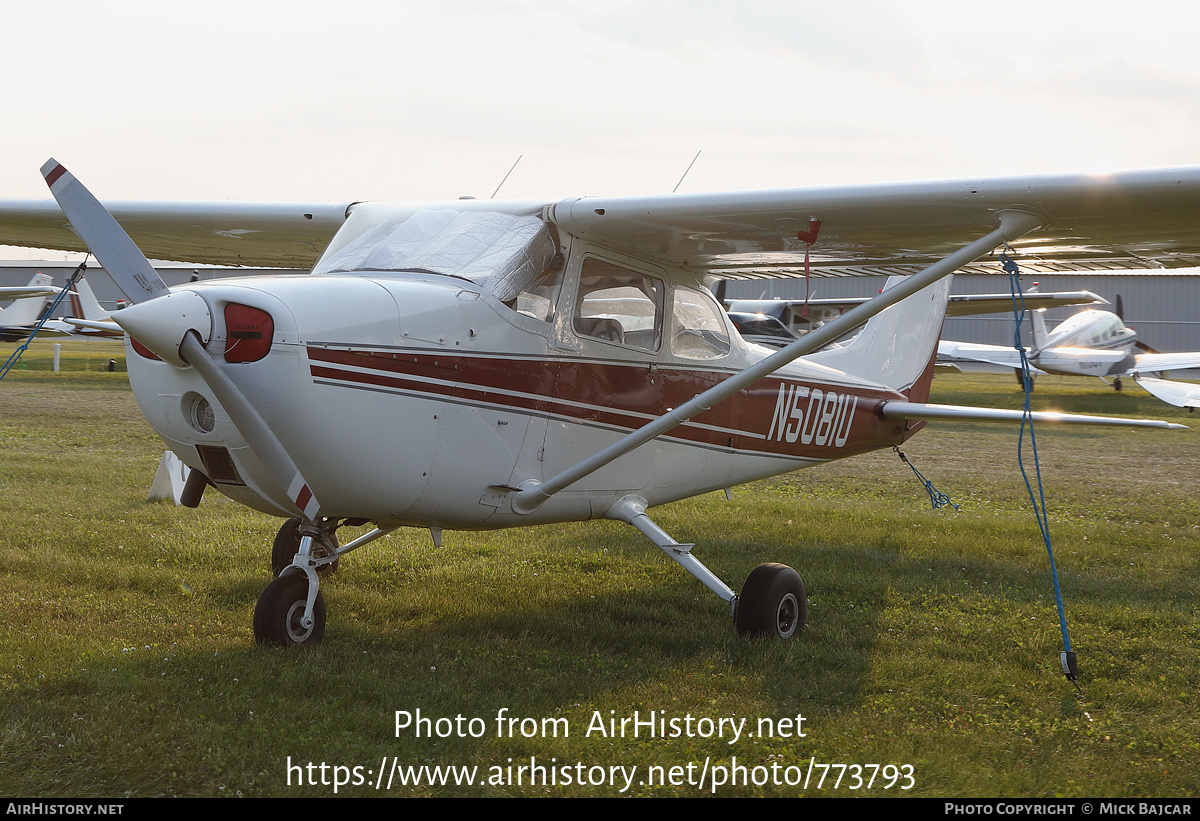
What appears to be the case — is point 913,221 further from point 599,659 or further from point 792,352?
point 599,659

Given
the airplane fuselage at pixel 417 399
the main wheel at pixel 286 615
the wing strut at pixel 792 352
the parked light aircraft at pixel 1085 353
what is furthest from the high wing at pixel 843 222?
the parked light aircraft at pixel 1085 353

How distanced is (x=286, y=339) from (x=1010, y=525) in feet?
23.9

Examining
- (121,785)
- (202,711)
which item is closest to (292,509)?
(202,711)

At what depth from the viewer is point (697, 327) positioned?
620cm

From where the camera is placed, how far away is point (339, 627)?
536 cm

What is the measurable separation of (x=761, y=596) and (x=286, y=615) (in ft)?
8.25

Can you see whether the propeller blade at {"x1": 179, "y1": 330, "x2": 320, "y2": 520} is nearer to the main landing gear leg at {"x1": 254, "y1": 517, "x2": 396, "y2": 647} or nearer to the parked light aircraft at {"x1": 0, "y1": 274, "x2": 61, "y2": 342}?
the main landing gear leg at {"x1": 254, "y1": 517, "x2": 396, "y2": 647}

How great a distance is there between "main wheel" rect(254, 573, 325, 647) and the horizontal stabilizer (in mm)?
3834

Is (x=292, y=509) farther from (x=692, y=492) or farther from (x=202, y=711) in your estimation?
(x=692, y=492)

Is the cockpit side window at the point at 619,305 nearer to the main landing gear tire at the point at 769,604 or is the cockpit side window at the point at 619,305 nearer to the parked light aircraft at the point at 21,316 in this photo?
the main landing gear tire at the point at 769,604

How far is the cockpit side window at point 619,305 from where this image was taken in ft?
17.7

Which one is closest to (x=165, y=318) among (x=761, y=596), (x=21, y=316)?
(x=761, y=596)

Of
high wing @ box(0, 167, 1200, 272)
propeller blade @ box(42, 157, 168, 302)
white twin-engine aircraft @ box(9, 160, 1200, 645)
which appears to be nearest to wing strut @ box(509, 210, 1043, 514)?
white twin-engine aircraft @ box(9, 160, 1200, 645)

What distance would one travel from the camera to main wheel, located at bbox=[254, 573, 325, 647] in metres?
4.70
